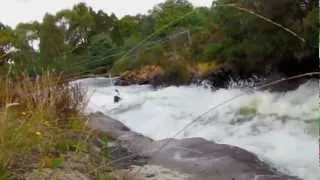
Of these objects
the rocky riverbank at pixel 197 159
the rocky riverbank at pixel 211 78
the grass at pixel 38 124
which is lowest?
the rocky riverbank at pixel 197 159

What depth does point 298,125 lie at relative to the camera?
6.39 m

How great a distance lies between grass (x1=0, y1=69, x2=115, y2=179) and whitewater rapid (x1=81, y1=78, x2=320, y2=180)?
295 millimetres

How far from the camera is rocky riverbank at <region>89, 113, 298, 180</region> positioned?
459cm

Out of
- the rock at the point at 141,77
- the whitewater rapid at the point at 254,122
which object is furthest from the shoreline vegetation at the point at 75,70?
the rock at the point at 141,77

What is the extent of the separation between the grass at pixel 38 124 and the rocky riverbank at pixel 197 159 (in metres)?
0.43

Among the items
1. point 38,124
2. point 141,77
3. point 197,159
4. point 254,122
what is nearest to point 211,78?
point 141,77

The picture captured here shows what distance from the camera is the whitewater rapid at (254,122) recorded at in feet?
17.0

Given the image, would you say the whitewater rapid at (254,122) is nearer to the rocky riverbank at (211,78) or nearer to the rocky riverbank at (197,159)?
the rocky riverbank at (197,159)

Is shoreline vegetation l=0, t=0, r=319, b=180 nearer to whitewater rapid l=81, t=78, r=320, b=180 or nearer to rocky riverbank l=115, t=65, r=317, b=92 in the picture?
whitewater rapid l=81, t=78, r=320, b=180

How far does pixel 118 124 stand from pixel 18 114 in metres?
4.31

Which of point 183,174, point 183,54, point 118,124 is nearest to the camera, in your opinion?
point 183,174

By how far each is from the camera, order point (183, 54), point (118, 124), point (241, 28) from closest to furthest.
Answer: point (118, 124) → point (241, 28) → point (183, 54)

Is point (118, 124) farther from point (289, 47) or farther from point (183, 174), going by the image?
point (289, 47)

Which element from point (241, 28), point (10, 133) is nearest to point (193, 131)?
point (10, 133)
